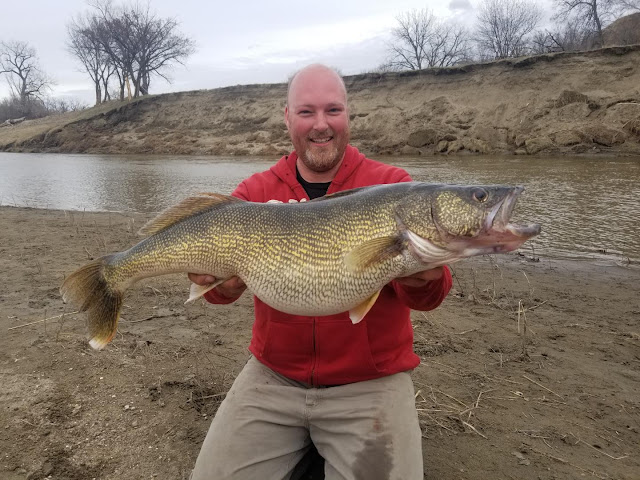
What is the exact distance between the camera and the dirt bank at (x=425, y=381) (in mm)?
2656

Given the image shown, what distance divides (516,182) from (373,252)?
1084 centimetres

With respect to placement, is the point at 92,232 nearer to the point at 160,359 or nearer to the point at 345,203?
the point at 160,359

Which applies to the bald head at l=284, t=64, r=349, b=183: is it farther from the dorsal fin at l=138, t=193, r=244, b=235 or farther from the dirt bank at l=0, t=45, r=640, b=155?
the dirt bank at l=0, t=45, r=640, b=155

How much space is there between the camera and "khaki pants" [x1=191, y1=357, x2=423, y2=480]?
8.03 ft

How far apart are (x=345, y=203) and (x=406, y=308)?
83cm

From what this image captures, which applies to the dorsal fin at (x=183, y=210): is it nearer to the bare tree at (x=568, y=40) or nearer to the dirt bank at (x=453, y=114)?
the dirt bank at (x=453, y=114)

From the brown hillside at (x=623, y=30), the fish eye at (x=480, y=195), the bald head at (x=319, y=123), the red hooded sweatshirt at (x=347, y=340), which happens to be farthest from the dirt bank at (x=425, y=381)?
the brown hillside at (x=623, y=30)

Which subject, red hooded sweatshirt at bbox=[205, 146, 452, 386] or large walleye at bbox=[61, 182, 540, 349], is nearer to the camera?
large walleye at bbox=[61, 182, 540, 349]

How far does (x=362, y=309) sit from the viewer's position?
2559 mm

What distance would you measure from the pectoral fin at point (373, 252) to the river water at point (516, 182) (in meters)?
4.94

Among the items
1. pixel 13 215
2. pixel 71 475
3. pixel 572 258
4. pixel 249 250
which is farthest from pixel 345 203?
pixel 13 215

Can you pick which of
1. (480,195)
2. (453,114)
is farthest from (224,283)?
(453,114)

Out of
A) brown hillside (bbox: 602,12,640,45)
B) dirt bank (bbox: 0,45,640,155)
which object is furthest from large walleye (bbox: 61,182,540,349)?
brown hillside (bbox: 602,12,640,45)

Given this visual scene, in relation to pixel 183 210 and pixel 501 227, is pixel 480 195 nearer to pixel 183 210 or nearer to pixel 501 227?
pixel 501 227
